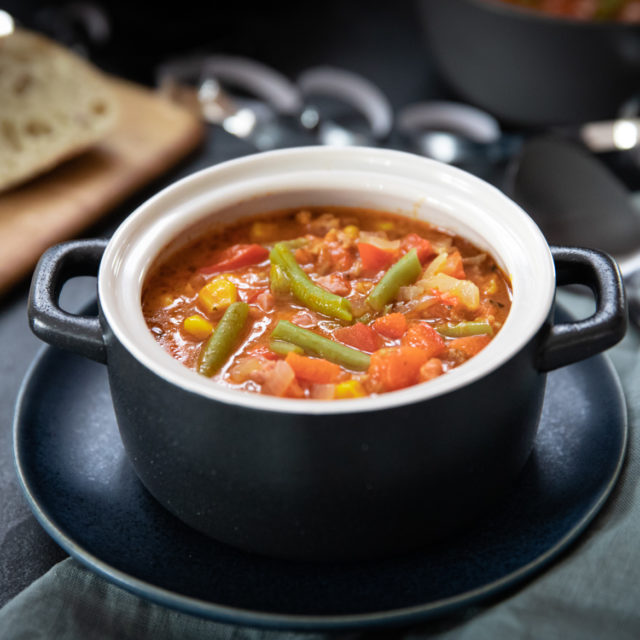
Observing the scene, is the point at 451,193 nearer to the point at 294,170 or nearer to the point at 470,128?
the point at 294,170

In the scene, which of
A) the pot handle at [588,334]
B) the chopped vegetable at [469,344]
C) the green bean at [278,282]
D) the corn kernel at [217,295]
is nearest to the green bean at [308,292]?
the green bean at [278,282]

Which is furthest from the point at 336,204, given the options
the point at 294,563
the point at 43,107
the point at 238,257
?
the point at 43,107

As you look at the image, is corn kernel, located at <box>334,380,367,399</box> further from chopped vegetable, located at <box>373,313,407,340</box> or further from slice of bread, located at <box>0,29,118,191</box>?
slice of bread, located at <box>0,29,118,191</box>

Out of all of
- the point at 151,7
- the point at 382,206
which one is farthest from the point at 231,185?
the point at 151,7

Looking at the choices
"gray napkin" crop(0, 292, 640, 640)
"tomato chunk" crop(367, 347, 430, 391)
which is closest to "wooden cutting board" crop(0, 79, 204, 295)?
"gray napkin" crop(0, 292, 640, 640)

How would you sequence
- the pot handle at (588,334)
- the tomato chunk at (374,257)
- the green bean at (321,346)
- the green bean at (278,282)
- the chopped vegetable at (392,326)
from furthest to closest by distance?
the tomato chunk at (374,257)
the green bean at (278,282)
the chopped vegetable at (392,326)
the green bean at (321,346)
the pot handle at (588,334)

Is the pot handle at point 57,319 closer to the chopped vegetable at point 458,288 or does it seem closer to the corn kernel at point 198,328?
the corn kernel at point 198,328
